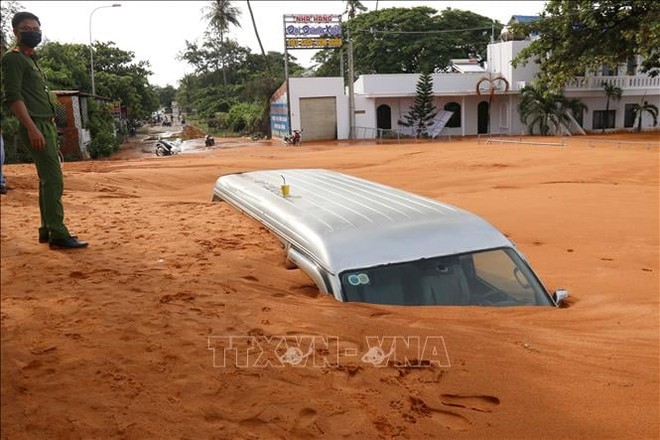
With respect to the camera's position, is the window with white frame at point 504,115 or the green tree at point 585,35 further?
the window with white frame at point 504,115

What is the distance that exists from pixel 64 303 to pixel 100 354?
338mm

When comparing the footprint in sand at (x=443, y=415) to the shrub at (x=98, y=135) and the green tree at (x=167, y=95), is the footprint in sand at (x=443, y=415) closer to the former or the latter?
the shrub at (x=98, y=135)

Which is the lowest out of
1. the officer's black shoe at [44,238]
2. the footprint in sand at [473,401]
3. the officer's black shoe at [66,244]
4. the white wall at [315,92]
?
the footprint in sand at [473,401]

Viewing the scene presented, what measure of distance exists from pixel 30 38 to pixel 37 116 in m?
0.57

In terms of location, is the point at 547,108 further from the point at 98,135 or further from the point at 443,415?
the point at 443,415

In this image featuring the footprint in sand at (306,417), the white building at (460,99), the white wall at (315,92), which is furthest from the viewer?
the white building at (460,99)

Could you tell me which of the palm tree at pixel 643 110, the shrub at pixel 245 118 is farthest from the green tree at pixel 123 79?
the palm tree at pixel 643 110

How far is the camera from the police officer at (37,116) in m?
1.94

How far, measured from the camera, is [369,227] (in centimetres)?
379

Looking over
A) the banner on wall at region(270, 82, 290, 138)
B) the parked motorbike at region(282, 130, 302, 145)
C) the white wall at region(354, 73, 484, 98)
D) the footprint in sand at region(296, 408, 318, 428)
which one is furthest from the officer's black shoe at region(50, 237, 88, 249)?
the white wall at region(354, 73, 484, 98)

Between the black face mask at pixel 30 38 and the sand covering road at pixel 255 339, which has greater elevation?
the black face mask at pixel 30 38

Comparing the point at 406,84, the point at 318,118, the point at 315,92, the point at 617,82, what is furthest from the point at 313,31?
the point at 617,82

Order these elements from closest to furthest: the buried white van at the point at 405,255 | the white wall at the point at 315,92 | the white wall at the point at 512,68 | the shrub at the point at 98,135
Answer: the buried white van at the point at 405,255 → the shrub at the point at 98,135 → the white wall at the point at 315,92 → the white wall at the point at 512,68

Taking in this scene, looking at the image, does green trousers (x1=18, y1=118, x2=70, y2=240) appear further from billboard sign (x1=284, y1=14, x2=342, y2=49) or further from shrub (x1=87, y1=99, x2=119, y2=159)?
billboard sign (x1=284, y1=14, x2=342, y2=49)
